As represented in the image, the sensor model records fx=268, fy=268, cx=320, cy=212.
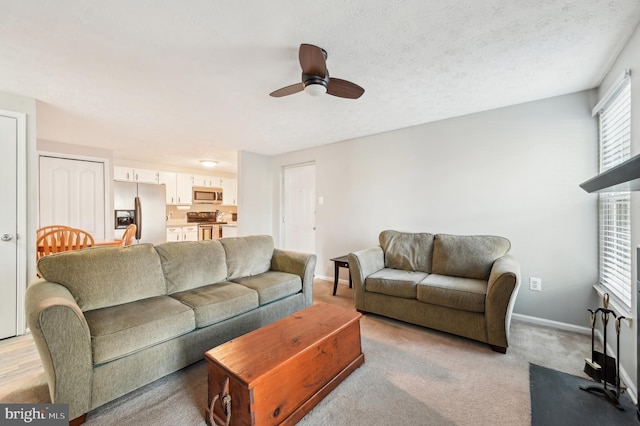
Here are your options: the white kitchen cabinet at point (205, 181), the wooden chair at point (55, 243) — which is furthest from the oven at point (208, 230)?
the wooden chair at point (55, 243)

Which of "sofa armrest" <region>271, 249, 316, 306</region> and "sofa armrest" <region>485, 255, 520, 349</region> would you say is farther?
"sofa armrest" <region>271, 249, 316, 306</region>

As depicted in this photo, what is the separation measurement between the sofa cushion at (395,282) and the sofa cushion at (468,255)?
243mm

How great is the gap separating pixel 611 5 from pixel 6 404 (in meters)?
4.12

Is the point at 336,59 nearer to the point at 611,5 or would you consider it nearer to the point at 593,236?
the point at 611,5

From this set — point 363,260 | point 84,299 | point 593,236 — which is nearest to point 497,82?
point 593,236

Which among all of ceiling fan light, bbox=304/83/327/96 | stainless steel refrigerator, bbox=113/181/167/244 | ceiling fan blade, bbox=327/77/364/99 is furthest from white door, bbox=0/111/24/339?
ceiling fan blade, bbox=327/77/364/99

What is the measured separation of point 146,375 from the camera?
1.67 m

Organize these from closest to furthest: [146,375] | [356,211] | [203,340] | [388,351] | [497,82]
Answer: [146,375] < [203,340] < [388,351] < [497,82] < [356,211]

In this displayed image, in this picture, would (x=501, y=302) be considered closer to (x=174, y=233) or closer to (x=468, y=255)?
(x=468, y=255)

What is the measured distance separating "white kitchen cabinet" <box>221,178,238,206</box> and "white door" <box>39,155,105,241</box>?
3.02 meters

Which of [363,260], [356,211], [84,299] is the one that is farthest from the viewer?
[356,211]

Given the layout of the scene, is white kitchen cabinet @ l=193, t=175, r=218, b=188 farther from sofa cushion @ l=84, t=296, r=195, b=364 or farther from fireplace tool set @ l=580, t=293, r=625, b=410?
fireplace tool set @ l=580, t=293, r=625, b=410

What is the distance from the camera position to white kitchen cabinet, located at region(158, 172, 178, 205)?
6055 mm

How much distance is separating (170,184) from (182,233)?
1190 mm
